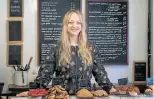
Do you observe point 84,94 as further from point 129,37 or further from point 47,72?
point 129,37

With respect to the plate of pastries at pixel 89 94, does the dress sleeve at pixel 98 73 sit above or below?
above

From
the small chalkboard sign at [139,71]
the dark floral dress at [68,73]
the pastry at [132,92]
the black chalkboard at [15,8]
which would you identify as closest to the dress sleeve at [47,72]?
the dark floral dress at [68,73]

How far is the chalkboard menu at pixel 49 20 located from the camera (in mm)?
1835

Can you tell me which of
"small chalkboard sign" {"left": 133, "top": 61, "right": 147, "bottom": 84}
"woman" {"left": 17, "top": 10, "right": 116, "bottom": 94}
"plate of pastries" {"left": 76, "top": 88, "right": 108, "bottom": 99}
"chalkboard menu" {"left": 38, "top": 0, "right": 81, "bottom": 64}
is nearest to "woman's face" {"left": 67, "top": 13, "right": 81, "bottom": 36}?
"woman" {"left": 17, "top": 10, "right": 116, "bottom": 94}

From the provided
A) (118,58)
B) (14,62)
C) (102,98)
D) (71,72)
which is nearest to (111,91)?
(102,98)

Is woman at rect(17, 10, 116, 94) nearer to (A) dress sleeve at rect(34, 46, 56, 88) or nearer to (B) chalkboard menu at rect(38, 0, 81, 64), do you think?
(A) dress sleeve at rect(34, 46, 56, 88)

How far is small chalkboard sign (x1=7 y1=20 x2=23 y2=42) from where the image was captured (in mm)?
1854

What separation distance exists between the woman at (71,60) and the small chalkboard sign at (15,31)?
24.2 inches

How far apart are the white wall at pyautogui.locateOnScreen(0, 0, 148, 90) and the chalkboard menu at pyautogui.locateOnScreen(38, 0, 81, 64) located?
4 cm

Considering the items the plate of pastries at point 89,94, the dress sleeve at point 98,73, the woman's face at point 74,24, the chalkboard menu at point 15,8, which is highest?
the chalkboard menu at point 15,8

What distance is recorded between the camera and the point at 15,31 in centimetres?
186

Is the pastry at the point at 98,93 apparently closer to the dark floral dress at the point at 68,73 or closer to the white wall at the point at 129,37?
the dark floral dress at the point at 68,73

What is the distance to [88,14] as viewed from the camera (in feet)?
6.13

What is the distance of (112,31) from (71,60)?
688mm
